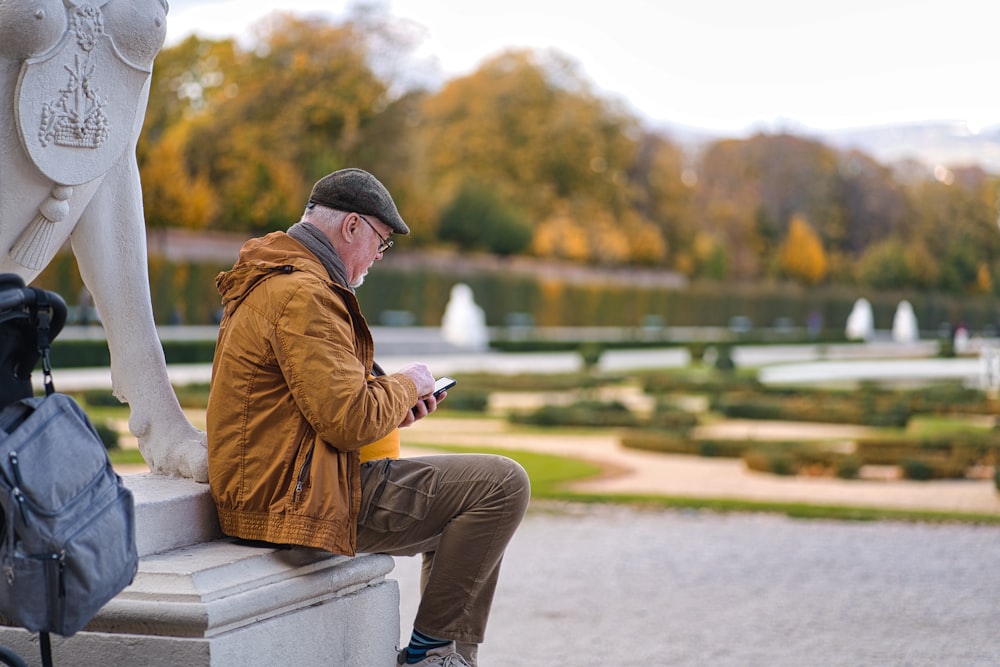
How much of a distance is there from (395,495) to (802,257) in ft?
219

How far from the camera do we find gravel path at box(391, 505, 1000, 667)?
4.83 m

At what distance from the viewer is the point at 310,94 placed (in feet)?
138

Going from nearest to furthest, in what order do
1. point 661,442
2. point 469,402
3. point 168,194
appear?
point 661,442
point 469,402
point 168,194

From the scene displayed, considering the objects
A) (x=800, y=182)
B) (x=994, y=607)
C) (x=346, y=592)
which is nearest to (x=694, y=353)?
(x=994, y=607)

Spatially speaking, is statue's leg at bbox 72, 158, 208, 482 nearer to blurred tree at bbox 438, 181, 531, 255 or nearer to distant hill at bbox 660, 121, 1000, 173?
blurred tree at bbox 438, 181, 531, 255

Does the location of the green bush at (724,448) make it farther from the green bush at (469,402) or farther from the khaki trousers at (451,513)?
the khaki trousers at (451,513)

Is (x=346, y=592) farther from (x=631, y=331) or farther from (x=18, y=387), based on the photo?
(x=631, y=331)

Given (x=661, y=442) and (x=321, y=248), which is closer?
(x=321, y=248)

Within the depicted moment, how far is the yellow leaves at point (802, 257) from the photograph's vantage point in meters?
67.7

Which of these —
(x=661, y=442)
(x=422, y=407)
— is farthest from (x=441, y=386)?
(x=661, y=442)

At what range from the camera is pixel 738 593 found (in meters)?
6.00

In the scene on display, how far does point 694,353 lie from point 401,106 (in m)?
22.2

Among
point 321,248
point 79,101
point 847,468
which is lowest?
point 847,468

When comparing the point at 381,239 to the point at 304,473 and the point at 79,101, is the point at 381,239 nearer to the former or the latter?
the point at 304,473
